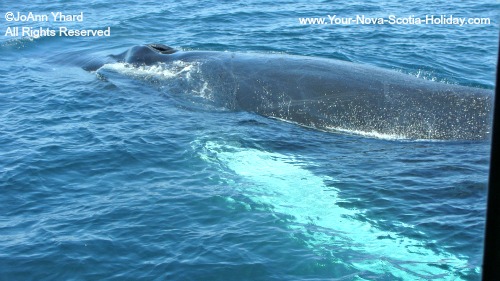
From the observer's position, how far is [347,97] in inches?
453

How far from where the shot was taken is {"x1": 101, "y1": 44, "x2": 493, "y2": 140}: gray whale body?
10688mm

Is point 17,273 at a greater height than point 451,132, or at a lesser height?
lesser

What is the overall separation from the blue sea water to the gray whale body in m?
0.29

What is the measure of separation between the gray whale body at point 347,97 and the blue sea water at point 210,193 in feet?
0.95

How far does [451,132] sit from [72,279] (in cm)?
640

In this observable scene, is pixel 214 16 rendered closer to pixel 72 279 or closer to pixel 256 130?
pixel 256 130

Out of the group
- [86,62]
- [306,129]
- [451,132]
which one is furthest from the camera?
[86,62]

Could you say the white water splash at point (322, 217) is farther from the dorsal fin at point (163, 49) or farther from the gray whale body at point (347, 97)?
the dorsal fin at point (163, 49)

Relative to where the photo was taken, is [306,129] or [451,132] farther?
[306,129]

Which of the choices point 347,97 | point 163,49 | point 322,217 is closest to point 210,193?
point 322,217

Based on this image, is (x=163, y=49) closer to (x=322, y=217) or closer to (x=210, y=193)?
(x=210, y=193)

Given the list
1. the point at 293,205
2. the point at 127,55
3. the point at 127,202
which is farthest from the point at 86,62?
the point at 293,205

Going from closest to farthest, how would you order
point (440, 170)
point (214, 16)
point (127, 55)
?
point (440, 170)
point (127, 55)
point (214, 16)

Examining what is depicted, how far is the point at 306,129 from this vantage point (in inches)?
455
